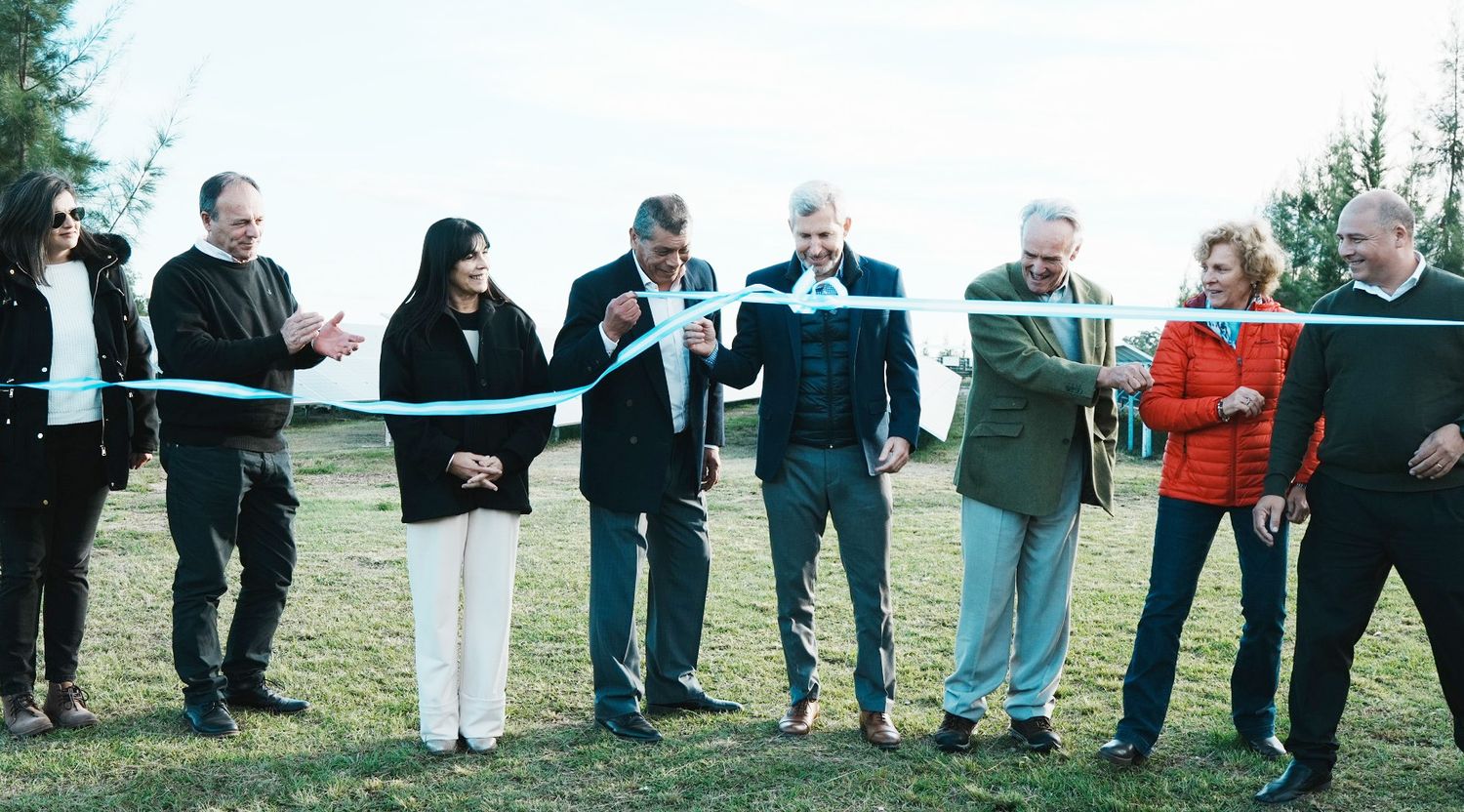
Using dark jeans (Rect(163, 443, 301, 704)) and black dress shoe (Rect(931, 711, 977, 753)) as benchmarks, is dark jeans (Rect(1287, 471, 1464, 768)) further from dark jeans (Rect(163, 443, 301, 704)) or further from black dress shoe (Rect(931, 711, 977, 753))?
dark jeans (Rect(163, 443, 301, 704))

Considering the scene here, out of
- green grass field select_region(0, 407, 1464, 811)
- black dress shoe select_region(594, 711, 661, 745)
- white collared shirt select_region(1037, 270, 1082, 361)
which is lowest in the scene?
green grass field select_region(0, 407, 1464, 811)

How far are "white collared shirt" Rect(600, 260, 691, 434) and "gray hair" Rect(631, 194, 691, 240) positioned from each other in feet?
0.83

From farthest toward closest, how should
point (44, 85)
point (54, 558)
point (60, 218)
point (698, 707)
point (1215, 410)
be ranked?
point (44, 85) → point (698, 707) → point (54, 558) → point (60, 218) → point (1215, 410)

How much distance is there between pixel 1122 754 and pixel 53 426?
3.87 meters

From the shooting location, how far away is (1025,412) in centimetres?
402

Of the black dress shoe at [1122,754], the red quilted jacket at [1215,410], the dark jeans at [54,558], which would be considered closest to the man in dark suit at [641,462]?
the black dress shoe at [1122,754]

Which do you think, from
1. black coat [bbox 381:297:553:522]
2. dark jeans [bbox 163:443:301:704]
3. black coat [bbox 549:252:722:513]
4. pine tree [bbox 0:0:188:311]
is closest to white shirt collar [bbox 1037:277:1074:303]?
black coat [bbox 549:252:722:513]

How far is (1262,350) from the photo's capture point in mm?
3854

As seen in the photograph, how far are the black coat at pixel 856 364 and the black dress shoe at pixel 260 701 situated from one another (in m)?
2.02

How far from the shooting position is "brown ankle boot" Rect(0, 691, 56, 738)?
13.5 ft

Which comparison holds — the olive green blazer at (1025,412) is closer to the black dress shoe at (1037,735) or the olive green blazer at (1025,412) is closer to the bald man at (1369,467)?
the bald man at (1369,467)

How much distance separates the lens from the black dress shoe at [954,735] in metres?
3.95

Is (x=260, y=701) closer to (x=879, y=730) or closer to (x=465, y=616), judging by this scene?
(x=465, y=616)

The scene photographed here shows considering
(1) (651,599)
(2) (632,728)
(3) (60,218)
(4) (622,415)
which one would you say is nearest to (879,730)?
(2) (632,728)
